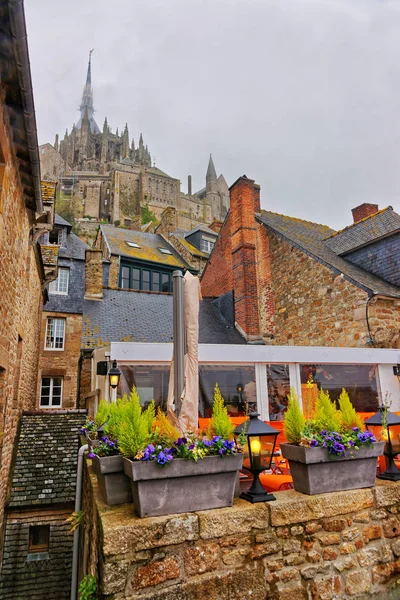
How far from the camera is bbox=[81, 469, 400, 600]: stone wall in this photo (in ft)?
8.32

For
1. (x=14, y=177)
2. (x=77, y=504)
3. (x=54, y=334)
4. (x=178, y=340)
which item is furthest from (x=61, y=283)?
(x=178, y=340)

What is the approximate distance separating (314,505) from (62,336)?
16739 mm

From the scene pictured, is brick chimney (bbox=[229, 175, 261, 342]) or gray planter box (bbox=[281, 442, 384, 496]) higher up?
brick chimney (bbox=[229, 175, 261, 342])

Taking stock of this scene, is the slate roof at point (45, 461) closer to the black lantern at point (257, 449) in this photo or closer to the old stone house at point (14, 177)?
the old stone house at point (14, 177)

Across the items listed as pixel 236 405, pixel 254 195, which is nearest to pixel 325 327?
pixel 236 405

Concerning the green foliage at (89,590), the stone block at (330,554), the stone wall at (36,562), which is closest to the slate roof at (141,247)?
the stone wall at (36,562)

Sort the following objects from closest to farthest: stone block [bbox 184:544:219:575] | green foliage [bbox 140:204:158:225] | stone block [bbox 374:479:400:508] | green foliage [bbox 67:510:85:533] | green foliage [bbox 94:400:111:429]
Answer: stone block [bbox 184:544:219:575]
stone block [bbox 374:479:400:508]
green foliage [bbox 67:510:85:533]
green foliage [bbox 94:400:111:429]
green foliage [bbox 140:204:158:225]

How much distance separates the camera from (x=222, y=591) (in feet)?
8.84

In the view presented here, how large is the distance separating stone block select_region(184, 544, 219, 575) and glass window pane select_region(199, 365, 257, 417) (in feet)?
19.5

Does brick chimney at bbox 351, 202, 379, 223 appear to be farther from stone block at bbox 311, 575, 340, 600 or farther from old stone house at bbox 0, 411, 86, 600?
stone block at bbox 311, 575, 340, 600

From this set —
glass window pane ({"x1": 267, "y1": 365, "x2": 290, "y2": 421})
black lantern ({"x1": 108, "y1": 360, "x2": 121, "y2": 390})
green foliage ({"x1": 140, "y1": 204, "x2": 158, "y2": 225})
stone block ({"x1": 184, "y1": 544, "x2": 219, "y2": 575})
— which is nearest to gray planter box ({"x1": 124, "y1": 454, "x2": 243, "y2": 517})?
stone block ({"x1": 184, "y1": 544, "x2": 219, "y2": 575})

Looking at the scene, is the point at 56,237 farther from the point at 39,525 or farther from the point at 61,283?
the point at 39,525

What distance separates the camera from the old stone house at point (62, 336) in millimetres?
17391

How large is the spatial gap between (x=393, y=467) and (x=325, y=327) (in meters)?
7.84
